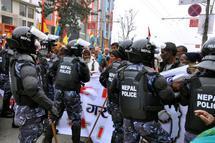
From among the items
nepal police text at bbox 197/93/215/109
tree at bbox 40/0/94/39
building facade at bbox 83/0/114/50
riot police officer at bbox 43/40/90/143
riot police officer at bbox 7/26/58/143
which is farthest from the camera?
building facade at bbox 83/0/114/50

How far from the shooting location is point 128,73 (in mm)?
3854

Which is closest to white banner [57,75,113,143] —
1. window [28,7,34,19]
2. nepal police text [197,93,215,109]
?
nepal police text [197,93,215,109]

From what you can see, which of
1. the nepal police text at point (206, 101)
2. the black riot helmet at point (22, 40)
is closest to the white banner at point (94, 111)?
the black riot helmet at point (22, 40)

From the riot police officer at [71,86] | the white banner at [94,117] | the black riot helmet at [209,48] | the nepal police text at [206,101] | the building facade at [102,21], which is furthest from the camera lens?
the building facade at [102,21]

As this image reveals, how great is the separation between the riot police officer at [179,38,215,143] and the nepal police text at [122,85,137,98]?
0.62 meters

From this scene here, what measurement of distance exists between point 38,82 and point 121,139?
5.86 feet

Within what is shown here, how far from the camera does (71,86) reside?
5461 mm

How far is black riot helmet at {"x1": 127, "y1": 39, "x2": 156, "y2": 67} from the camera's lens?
3.89 metres

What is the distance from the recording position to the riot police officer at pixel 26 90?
388 centimetres

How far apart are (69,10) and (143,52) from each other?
73.6ft

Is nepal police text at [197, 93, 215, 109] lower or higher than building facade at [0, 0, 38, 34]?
lower

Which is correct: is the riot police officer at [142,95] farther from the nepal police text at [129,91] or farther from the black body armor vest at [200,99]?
the black body armor vest at [200,99]

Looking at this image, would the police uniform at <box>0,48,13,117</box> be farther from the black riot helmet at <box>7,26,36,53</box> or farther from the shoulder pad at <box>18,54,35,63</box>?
the shoulder pad at <box>18,54,35,63</box>

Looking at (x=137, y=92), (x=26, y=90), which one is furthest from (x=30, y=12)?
(x=137, y=92)
